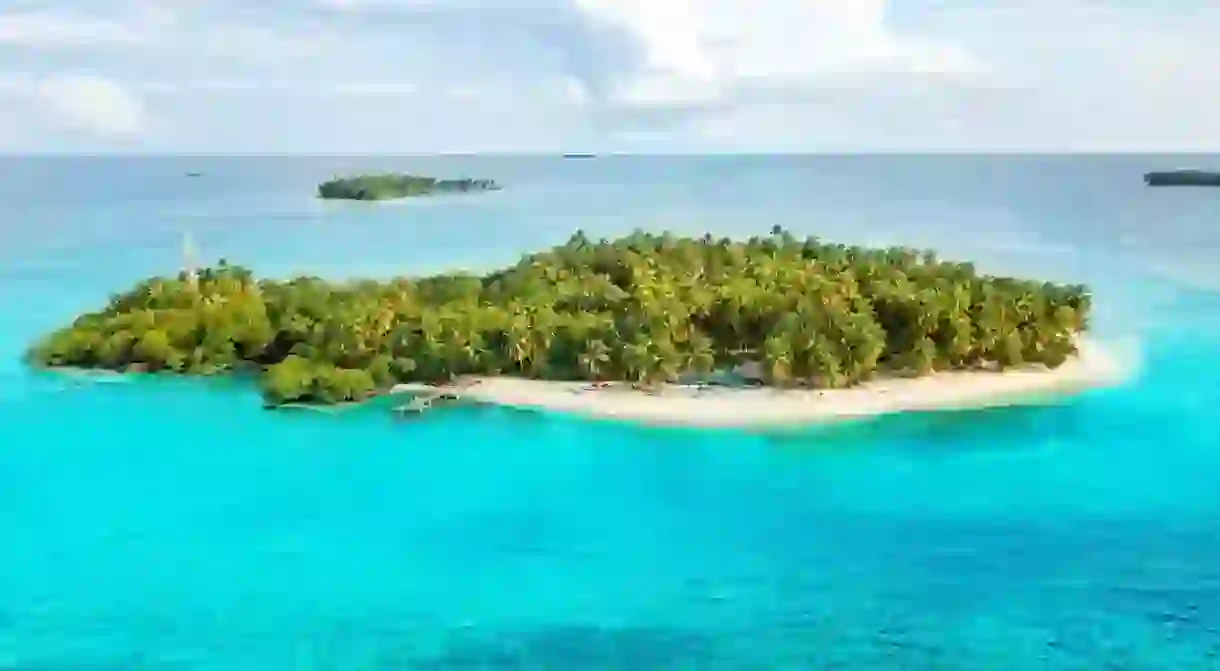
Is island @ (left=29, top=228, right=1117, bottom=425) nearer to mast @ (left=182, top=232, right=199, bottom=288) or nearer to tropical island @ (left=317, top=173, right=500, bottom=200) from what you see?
mast @ (left=182, top=232, right=199, bottom=288)

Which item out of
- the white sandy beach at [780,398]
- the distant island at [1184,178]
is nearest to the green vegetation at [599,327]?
the white sandy beach at [780,398]

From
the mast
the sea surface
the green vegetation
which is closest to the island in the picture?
the green vegetation

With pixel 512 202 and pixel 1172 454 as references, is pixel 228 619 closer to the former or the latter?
pixel 1172 454

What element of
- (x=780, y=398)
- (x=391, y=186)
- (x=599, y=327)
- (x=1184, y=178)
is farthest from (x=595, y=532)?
(x=1184, y=178)

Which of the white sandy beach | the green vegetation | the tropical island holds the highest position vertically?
the tropical island

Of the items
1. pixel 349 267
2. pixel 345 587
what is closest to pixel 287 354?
pixel 349 267
